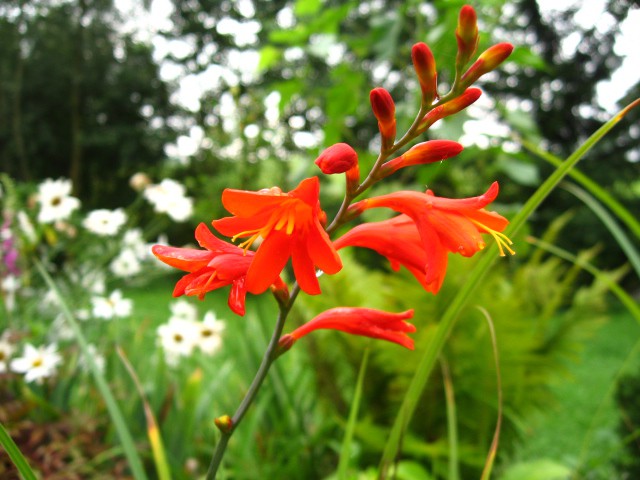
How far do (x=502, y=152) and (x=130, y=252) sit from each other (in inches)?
61.6

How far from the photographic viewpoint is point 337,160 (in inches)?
20.0

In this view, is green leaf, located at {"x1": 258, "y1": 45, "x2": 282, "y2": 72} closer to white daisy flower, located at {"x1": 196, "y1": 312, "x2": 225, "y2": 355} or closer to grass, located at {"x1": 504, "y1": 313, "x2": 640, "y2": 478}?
white daisy flower, located at {"x1": 196, "y1": 312, "x2": 225, "y2": 355}

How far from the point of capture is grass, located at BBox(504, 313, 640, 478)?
7.19 ft

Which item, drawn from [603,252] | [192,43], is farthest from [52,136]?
[603,252]

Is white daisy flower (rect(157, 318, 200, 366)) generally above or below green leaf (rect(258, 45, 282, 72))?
below

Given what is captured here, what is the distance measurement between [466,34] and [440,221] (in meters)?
0.18

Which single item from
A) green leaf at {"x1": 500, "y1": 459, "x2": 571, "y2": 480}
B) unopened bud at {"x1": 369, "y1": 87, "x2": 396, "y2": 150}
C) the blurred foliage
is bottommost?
green leaf at {"x1": 500, "y1": 459, "x2": 571, "y2": 480}

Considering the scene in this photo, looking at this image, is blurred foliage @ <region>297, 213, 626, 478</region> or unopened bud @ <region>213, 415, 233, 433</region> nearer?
unopened bud @ <region>213, 415, 233, 433</region>

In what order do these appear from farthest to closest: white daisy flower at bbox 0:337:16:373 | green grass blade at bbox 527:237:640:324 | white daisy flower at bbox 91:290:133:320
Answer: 1. white daisy flower at bbox 91:290:133:320
2. white daisy flower at bbox 0:337:16:373
3. green grass blade at bbox 527:237:640:324

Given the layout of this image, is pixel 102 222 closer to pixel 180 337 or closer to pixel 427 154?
pixel 180 337

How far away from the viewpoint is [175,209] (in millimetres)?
2186

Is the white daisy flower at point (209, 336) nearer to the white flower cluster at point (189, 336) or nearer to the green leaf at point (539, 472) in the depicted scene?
the white flower cluster at point (189, 336)

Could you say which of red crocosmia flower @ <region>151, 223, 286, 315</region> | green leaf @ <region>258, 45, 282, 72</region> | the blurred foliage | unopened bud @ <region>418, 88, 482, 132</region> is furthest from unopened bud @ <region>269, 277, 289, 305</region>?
green leaf @ <region>258, 45, 282, 72</region>

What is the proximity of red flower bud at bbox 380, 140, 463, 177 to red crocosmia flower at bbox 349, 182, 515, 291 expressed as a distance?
4 cm
